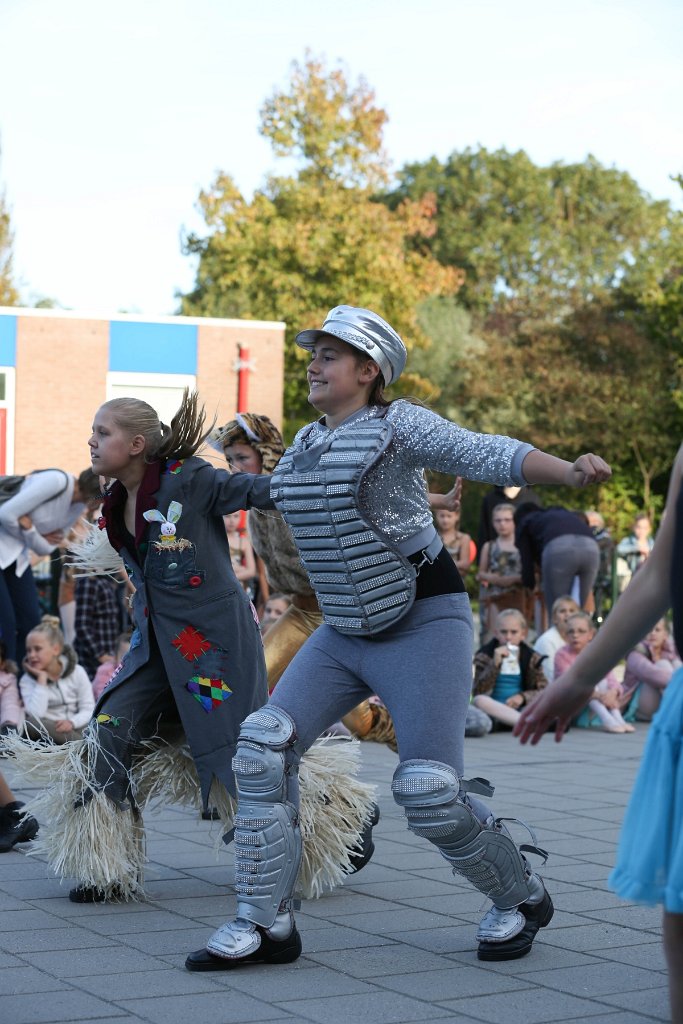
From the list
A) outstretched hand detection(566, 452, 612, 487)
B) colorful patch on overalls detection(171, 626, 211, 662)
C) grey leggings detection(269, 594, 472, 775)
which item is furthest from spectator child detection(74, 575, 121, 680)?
outstretched hand detection(566, 452, 612, 487)

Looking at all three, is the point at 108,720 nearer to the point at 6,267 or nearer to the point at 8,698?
the point at 8,698

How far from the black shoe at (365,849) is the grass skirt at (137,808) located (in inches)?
5.0

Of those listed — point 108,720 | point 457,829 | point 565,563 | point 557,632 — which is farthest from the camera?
point 565,563

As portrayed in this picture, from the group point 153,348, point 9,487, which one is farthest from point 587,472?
point 153,348

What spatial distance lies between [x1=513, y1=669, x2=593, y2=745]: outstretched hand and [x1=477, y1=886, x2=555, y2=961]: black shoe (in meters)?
1.77

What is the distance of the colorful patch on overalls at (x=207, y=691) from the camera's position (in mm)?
4992

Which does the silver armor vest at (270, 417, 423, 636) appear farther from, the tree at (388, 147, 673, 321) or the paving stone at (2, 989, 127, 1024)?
the tree at (388, 147, 673, 321)

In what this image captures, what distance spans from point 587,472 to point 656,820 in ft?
4.74

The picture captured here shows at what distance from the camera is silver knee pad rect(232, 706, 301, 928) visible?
4277mm

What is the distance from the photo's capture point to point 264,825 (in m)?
4.28

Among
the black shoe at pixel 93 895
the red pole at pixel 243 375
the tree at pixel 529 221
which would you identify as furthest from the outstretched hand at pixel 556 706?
the tree at pixel 529 221

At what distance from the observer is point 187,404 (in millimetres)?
5227

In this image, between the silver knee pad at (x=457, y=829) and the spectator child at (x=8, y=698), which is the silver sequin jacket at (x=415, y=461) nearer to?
the silver knee pad at (x=457, y=829)

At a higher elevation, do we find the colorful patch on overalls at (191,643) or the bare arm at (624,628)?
the bare arm at (624,628)
